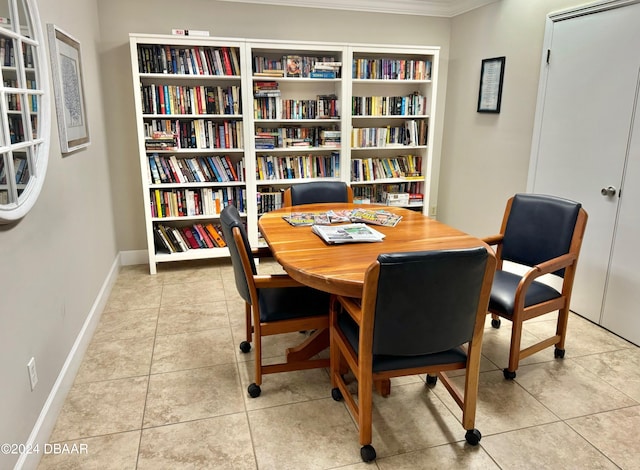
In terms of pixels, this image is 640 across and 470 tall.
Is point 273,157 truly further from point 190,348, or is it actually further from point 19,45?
point 19,45

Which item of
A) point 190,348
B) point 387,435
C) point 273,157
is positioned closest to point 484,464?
point 387,435

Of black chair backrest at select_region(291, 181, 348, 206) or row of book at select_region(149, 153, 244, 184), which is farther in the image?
row of book at select_region(149, 153, 244, 184)

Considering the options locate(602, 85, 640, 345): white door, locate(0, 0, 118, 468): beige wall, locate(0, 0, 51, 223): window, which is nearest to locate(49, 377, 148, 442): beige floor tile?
locate(0, 0, 118, 468): beige wall

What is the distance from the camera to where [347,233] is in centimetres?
238

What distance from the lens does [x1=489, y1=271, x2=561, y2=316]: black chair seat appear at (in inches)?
94.0

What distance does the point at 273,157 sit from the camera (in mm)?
4309

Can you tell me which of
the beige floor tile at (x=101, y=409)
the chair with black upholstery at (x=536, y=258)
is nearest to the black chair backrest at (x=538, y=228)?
the chair with black upholstery at (x=536, y=258)

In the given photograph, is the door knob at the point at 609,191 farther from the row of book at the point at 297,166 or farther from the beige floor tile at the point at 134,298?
the beige floor tile at the point at 134,298

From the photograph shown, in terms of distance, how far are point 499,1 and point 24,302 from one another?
4200mm

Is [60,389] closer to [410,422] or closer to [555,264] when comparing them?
[410,422]

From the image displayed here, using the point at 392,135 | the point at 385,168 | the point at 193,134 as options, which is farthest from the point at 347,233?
the point at 392,135

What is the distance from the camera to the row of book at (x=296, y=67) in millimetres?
4051

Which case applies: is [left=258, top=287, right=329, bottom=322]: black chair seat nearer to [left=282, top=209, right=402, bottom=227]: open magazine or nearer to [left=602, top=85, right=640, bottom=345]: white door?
[left=282, top=209, right=402, bottom=227]: open magazine

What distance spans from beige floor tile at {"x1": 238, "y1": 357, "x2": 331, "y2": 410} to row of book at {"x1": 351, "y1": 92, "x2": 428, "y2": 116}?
277 centimetres
